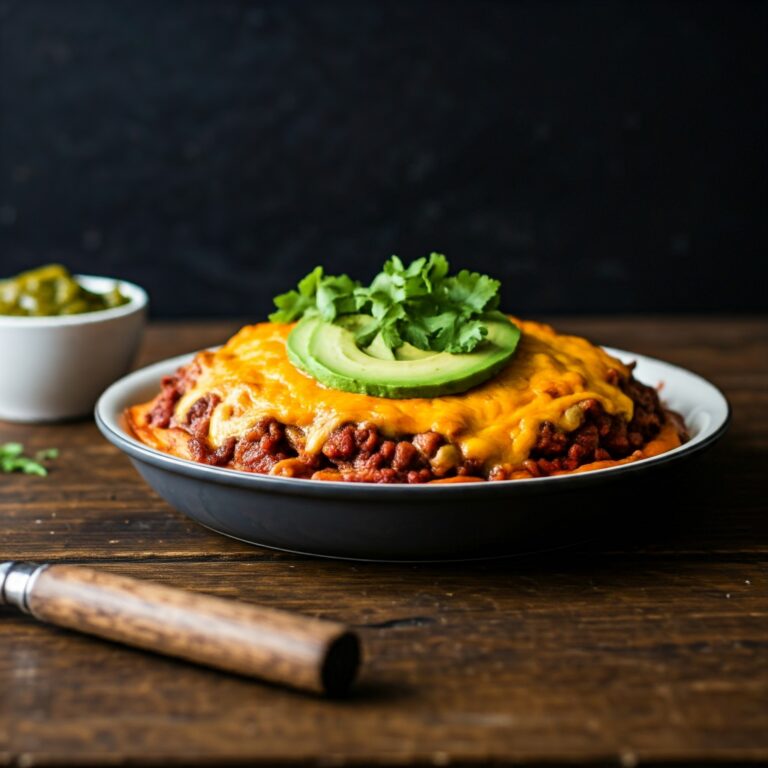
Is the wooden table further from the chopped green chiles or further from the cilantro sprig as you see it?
the chopped green chiles

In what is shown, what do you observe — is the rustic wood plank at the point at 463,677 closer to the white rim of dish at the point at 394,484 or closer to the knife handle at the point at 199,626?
the knife handle at the point at 199,626

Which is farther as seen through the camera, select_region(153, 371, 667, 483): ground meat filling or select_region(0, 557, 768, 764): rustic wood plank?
select_region(153, 371, 667, 483): ground meat filling

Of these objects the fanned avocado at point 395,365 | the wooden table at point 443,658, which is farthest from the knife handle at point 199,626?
the fanned avocado at point 395,365

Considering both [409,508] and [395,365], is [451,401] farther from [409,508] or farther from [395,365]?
[409,508]

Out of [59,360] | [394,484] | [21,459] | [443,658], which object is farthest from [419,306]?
[59,360]

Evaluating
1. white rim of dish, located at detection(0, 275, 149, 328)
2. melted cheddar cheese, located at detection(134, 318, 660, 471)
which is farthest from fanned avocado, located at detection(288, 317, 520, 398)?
white rim of dish, located at detection(0, 275, 149, 328)

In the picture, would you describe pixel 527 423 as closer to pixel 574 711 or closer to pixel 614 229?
pixel 574 711
